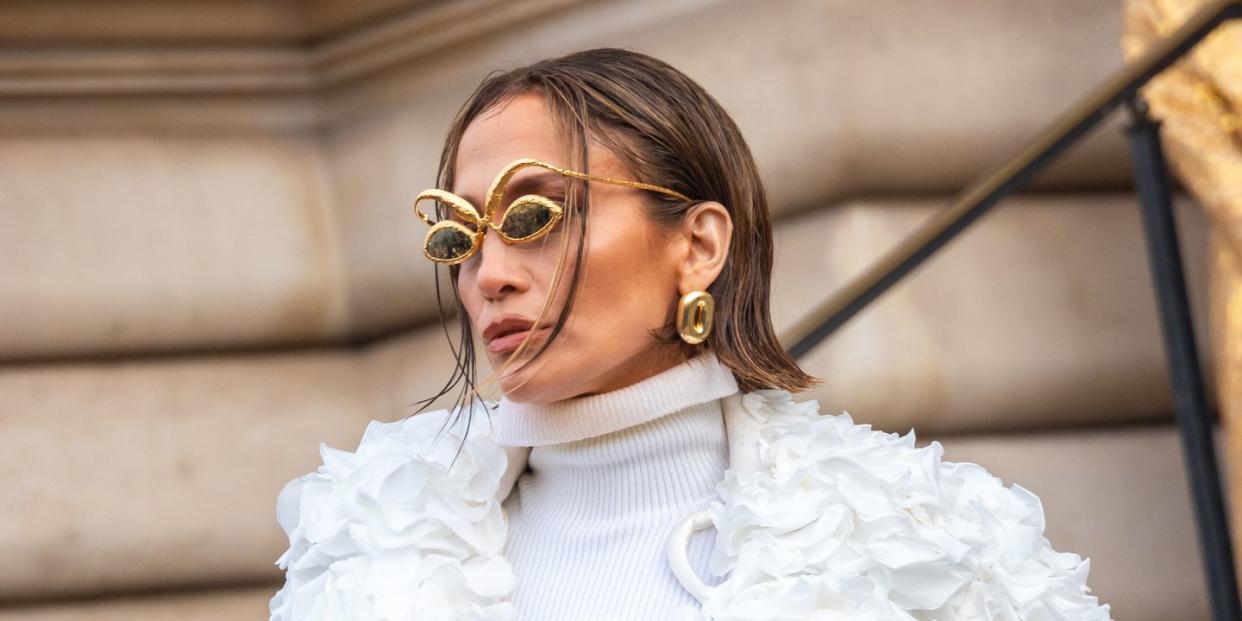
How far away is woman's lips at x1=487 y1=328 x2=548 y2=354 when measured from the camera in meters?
1.19

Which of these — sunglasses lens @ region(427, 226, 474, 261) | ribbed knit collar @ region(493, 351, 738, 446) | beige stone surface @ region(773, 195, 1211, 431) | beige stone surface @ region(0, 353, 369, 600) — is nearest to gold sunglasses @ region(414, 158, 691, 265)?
sunglasses lens @ region(427, 226, 474, 261)

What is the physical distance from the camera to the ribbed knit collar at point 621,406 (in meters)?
1.23

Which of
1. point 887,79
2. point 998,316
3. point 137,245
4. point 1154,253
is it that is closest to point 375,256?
point 137,245

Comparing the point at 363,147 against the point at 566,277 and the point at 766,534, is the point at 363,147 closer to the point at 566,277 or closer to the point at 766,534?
the point at 566,277

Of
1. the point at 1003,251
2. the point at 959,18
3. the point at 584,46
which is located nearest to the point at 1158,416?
the point at 1003,251

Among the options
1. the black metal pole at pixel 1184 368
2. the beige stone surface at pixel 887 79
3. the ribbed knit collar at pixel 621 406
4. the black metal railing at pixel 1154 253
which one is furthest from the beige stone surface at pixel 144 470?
the ribbed knit collar at pixel 621 406

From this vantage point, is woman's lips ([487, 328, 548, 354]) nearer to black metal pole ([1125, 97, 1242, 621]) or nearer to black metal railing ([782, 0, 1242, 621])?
black metal railing ([782, 0, 1242, 621])

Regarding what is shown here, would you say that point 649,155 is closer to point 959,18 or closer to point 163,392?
point 959,18

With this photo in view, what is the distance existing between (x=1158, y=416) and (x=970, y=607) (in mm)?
1850

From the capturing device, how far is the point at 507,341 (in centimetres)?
120

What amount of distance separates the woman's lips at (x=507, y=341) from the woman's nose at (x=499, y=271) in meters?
0.03

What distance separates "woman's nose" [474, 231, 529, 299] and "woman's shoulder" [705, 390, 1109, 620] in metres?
0.22

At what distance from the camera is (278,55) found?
10.9ft

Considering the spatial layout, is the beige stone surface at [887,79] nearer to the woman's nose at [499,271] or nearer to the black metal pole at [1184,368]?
the black metal pole at [1184,368]
